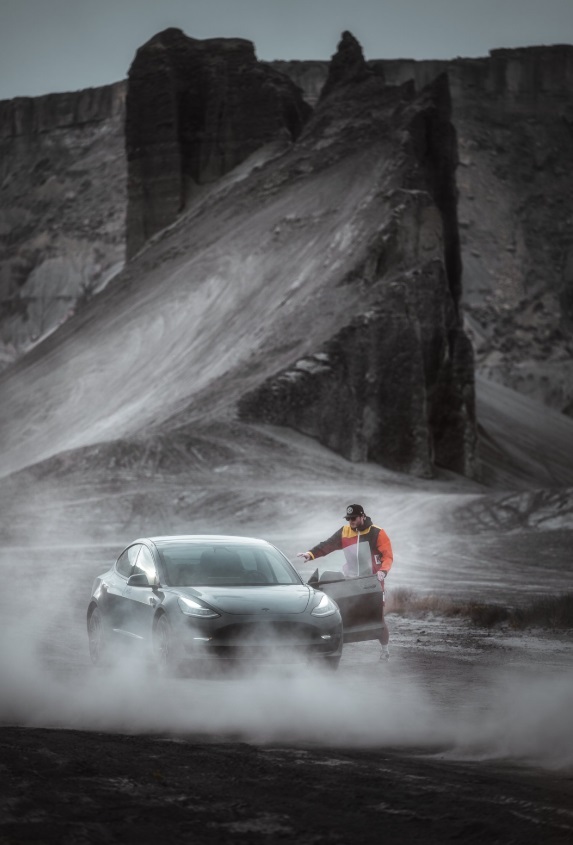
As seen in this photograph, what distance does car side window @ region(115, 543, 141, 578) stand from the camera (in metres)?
12.7

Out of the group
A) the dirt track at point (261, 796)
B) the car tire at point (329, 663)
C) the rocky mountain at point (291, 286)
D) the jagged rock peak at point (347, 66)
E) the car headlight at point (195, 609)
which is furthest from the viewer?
the jagged rock peak at point (347, 66)

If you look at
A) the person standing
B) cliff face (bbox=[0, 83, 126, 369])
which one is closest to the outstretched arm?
the person standing

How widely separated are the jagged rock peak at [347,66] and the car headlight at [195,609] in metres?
77.3

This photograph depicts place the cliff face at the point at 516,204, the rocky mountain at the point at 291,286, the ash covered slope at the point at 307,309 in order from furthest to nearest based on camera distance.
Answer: the cliff face at the point at 516,204
the ash covered slope at the point at 307,309
the rocky mountain at the point at 291,286

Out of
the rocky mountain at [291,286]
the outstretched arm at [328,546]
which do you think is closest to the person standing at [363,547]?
the outstretched arm at [328,546]

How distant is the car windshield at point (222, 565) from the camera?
11812 mm

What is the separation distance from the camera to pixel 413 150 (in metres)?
75.6

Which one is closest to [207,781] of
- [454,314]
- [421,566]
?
[421,566]

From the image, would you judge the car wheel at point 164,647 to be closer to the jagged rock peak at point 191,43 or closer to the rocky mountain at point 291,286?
the rocky mountain at point 291,286

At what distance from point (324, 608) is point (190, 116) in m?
88.6

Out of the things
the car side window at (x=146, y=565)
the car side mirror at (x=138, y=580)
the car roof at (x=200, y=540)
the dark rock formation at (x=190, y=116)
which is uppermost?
the dark rock formation at (x=190, y=116)

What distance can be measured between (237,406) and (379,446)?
753cm

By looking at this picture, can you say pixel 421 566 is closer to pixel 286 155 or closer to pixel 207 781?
pixel 207 781

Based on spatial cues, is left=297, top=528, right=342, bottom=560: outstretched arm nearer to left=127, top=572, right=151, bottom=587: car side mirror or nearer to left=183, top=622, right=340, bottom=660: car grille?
left=127, top=572, right=151, bottom=587: car side mirror
